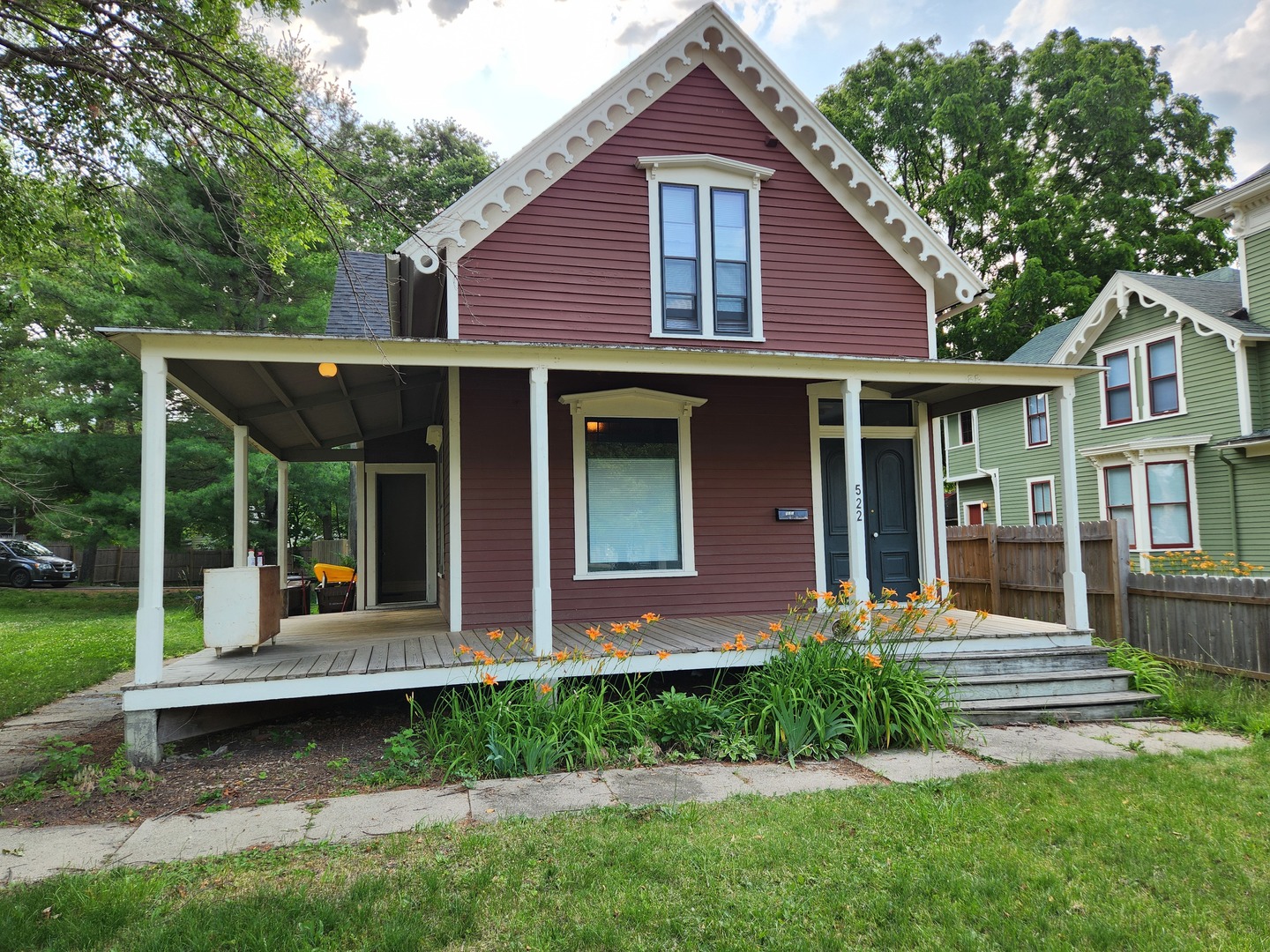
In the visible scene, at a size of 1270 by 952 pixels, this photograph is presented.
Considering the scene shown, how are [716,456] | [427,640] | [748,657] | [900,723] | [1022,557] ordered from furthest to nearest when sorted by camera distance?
[1022,557]
[716,456]
[427,640]
[748,657]
[900,723]

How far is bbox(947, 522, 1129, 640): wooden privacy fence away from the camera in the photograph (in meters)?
Answer: 8.16

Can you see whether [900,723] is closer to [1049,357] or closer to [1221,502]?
[1221,502]

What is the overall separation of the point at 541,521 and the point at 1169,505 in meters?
14.7

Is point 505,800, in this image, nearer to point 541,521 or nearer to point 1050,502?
point 541,521

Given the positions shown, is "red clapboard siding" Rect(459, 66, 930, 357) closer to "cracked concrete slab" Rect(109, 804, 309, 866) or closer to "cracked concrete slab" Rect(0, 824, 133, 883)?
"cracked concrete slab" Rect(109, 804, 309, 866)

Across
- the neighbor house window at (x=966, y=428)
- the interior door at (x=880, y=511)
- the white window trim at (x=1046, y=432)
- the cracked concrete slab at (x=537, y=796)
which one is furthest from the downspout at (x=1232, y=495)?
the cracked concrete slab at (x=537, y=796)

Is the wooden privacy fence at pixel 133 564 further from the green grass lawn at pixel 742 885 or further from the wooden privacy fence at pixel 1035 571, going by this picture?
the green grass lawn at pixel 742 885

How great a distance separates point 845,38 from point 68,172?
2471 centimetres

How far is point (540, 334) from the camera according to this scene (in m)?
8.05

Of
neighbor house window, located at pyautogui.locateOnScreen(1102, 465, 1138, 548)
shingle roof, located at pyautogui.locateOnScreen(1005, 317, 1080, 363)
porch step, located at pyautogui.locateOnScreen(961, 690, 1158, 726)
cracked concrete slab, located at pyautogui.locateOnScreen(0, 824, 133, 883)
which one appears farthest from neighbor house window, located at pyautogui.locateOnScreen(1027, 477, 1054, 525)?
cracked concrete slab, located at pyautogui.locateOnScreen(0, 824, 133, 883)

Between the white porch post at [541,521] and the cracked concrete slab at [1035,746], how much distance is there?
3.27 metres

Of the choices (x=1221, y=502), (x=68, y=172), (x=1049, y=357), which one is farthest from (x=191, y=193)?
(x=1221, y=502)

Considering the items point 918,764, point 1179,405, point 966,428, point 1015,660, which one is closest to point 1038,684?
point 1015,660

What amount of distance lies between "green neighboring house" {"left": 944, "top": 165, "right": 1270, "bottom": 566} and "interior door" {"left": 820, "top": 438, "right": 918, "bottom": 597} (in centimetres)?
642
